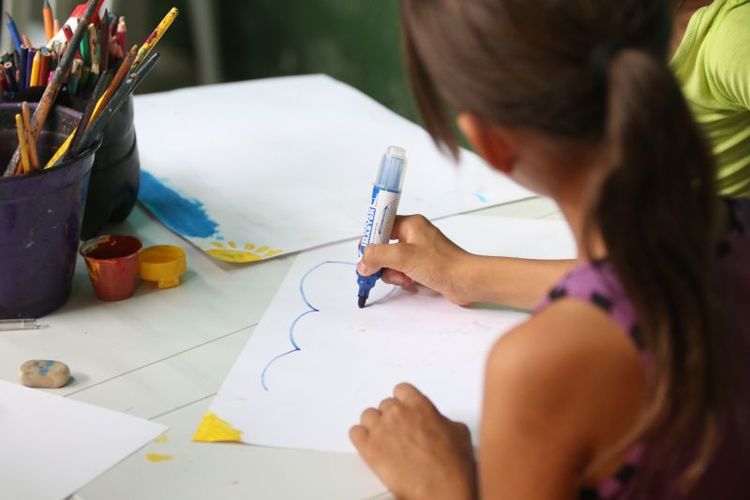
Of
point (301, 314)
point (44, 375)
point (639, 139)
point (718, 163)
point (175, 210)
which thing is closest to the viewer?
point (639, 139)

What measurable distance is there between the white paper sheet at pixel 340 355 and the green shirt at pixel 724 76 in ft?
0.92

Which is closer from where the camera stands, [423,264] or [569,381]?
[569,381]

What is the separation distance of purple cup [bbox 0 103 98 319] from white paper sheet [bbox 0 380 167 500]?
0.34 feet

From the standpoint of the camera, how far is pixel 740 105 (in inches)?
41.4

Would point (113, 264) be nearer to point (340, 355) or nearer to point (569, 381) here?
point (340, 355)

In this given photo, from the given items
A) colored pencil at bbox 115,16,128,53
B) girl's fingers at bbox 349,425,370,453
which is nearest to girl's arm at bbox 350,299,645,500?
girl's fingers at bbox 349,425,370,453

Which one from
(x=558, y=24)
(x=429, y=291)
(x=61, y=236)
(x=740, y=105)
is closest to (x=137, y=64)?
(x=61, y=236)

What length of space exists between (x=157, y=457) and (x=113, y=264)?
24cm

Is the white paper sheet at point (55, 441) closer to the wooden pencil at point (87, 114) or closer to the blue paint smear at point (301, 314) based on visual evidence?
the blue paint smear at point (301, 314)

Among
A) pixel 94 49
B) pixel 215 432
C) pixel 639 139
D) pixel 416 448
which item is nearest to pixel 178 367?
pixel 215 432

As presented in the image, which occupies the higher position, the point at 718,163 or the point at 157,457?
the point at 718,163

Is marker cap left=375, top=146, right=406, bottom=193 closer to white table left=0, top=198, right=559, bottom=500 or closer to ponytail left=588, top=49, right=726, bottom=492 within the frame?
white table left=0, top=198, right=559, bottom=500

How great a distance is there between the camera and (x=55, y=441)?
0.66 m

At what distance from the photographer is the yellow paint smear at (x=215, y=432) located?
26.0 inches
